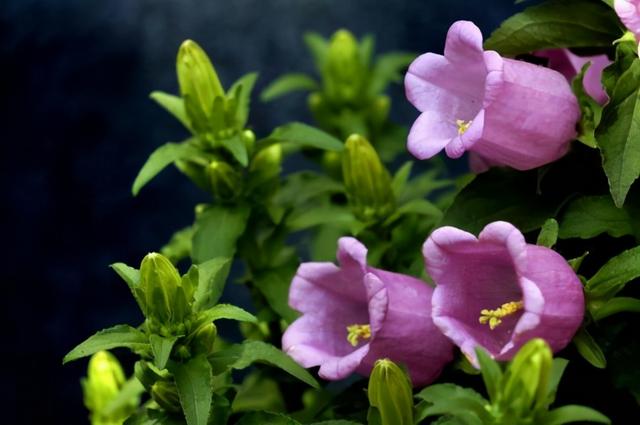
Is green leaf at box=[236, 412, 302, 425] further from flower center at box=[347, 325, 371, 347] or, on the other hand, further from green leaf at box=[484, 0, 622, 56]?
green leaf at box=[484, 0, 622, 56]

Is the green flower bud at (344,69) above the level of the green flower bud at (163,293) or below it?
below

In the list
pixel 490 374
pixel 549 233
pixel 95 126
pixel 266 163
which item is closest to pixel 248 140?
pixel 266 163

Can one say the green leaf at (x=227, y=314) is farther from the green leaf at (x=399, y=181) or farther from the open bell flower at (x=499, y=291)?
the green leaf at (x=399, y=181)

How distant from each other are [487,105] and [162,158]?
32cm

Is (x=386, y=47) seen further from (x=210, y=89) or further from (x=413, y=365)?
(x=413, y=365)

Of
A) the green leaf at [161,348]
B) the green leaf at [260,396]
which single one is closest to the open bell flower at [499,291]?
the green leaf at [161,348]

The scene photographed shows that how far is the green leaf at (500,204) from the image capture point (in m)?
1.15

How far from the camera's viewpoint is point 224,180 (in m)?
1.27

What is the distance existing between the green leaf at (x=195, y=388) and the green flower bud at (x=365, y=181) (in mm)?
293

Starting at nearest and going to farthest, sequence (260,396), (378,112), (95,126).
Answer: (260,396)
(378,112)
(95,126)

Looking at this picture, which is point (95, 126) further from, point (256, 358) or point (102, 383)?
point (256, 358)

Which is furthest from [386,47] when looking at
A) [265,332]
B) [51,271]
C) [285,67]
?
[265,332]

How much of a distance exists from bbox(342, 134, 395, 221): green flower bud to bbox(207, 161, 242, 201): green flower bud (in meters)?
0.11

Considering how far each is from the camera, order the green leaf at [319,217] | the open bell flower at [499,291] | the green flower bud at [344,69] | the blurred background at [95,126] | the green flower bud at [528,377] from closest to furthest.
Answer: the green flower bud at [528,377] → the open bell flower at [499,291] → the green leaf at [319,217] → the green flower bud at [344,69] → the blurred background at [95,126]
